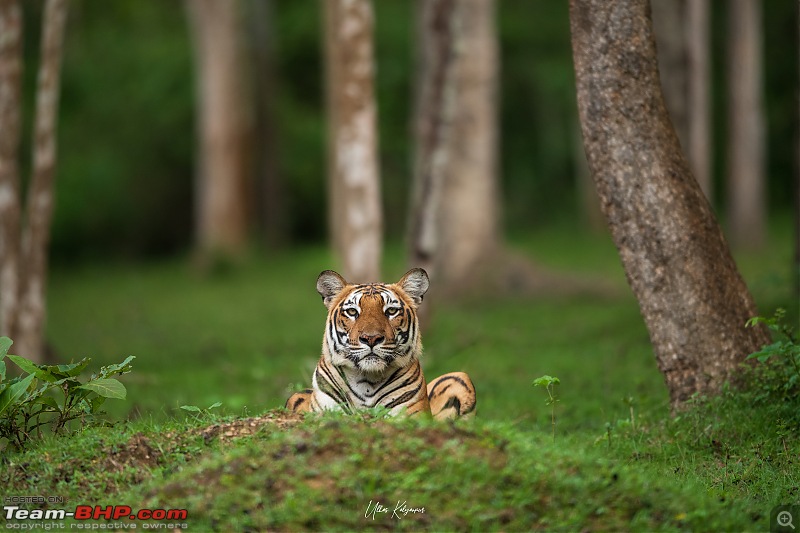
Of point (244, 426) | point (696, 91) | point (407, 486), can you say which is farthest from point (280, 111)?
point (407, 486)

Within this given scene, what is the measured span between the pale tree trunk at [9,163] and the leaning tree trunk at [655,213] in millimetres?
6518

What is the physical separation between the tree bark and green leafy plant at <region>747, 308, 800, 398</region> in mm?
7498

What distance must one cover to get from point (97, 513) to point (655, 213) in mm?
4212

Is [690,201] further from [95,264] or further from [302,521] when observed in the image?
[95,264]

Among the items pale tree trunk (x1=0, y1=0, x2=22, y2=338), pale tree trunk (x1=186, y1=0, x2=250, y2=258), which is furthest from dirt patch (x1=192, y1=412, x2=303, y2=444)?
pale tree trunk (x1=186, y1=0, x2=250, y2=258)

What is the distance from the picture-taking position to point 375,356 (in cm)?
684

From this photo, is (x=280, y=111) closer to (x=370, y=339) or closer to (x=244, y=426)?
(x=370, y=339)

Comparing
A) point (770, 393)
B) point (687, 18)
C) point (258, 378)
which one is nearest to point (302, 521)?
point (770, 393)

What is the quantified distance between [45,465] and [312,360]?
21.4ft

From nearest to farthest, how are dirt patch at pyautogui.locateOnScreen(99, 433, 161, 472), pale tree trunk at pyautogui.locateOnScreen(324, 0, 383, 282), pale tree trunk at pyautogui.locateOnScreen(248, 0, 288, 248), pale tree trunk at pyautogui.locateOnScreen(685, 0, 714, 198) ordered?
dirt patch at pyautogui.locateOnScreen(99, 433, 161, 472) < pale tree trunk at pyautogui.locateOnScreen(324, 0, 383, 282) < pale tree trunk at pyautogui.locateOnScreen(685, 0, 714, 198) < pale tree trunk at pyautogui.locateOnScreen(248, 0, 288, 248)
